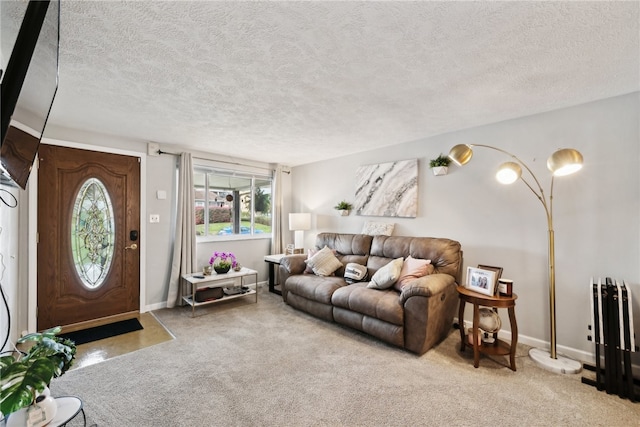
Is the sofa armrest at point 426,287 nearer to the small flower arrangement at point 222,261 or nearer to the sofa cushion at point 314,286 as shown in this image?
the sofa cushion at point 314,286

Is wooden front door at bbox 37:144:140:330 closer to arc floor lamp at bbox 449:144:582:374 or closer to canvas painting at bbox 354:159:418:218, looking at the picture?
canvas painting at bbox 354:159:418:218

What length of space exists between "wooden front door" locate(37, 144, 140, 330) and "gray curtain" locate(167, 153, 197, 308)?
0.44 metres

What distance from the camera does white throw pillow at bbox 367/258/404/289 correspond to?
114 inches

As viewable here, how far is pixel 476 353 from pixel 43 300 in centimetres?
447

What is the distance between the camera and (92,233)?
10.6 feet

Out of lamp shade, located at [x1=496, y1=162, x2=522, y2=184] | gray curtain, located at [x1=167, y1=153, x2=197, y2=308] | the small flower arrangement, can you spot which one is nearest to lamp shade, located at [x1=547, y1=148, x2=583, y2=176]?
lamp shade, located at [x1=496, y1=162, x2=522, y2=184]

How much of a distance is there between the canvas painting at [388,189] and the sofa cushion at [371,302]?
3.99ft

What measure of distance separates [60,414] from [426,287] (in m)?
2.52

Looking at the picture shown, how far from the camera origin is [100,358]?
7.92 ft

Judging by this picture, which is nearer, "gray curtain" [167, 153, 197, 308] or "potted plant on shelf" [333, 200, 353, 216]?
"gray curtain" [167, 153, 197, 308]

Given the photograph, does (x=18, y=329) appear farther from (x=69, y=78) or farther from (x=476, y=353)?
(x=476, y=353)

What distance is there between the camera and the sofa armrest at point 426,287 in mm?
2365

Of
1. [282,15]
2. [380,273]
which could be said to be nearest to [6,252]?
[282,15]

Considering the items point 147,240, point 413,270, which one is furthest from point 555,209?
point 147,240
